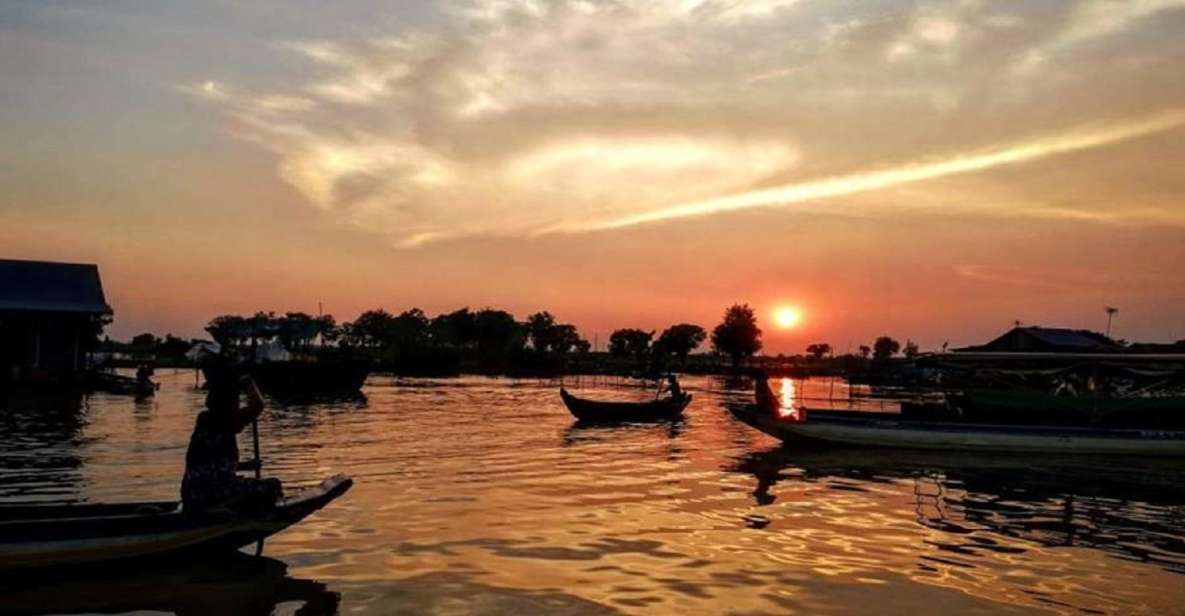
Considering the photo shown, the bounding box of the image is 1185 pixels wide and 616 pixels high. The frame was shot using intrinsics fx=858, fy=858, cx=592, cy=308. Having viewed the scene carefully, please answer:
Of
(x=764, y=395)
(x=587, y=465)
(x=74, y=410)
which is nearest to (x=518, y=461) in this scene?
(x=587, y=465)

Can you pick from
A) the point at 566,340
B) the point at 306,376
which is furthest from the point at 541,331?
the point at 306,376

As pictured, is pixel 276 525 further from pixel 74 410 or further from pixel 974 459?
pixel 74 410

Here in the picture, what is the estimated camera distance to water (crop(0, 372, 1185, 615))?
9883 mm

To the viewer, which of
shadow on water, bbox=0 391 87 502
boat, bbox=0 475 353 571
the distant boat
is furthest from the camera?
the distant boat

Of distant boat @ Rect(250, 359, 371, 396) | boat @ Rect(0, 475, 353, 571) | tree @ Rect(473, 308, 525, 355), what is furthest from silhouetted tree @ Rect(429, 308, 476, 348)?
boat @ Rect(0, 475, 353, 571)

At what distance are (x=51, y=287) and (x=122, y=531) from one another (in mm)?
40078

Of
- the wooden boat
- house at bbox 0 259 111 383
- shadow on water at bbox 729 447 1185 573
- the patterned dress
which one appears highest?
house at bbox 0 259 111 383

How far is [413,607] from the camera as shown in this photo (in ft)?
30.7

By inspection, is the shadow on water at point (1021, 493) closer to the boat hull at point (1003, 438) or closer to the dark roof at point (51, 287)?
the boat hull at point (1003, 438)

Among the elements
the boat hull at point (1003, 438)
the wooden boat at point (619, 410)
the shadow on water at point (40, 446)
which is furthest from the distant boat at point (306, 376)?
the boat hull at point (1003, 438)

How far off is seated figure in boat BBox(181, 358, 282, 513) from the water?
82cm

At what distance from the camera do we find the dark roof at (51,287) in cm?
4112

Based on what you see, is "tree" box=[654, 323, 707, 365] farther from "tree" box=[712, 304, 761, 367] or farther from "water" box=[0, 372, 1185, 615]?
"water" box=[0, 372, 1185, 615]

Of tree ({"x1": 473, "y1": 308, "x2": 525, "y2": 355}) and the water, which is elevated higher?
tree ({"x1": 473, "y1": 308, "x2": 525, "y2": 355})
